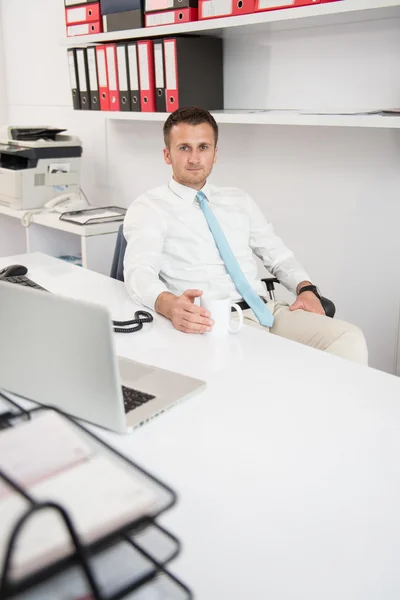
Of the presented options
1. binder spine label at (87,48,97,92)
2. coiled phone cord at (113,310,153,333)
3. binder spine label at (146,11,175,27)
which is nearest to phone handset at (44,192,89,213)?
binder spine label at (87,48,97,92)

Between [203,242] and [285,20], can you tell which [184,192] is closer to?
[203,242]

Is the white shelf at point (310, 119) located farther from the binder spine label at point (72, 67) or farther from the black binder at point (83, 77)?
the binder spine label at point (72, 67)

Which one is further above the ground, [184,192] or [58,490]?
[184,192]

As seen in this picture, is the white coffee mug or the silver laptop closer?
the silver laptop

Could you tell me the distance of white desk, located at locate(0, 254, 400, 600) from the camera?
0.77 meters

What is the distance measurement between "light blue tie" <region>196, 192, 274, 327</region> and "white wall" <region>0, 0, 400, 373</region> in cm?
77

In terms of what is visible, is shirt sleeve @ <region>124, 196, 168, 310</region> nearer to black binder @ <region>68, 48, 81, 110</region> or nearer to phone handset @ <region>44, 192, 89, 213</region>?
phone handset @ <region>44, 192, 89, 213</region>

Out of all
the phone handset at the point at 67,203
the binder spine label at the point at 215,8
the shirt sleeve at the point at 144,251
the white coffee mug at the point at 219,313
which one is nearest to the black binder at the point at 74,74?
the phone handset at the point at 67,203

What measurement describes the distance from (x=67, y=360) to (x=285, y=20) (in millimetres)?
1817

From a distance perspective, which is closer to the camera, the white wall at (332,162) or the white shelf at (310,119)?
the white shelf at (310,119)

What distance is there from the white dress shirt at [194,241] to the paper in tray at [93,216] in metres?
1.03

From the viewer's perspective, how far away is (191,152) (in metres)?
2.16

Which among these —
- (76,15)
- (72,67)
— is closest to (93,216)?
(72,67)

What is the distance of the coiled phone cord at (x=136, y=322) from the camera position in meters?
1.57
